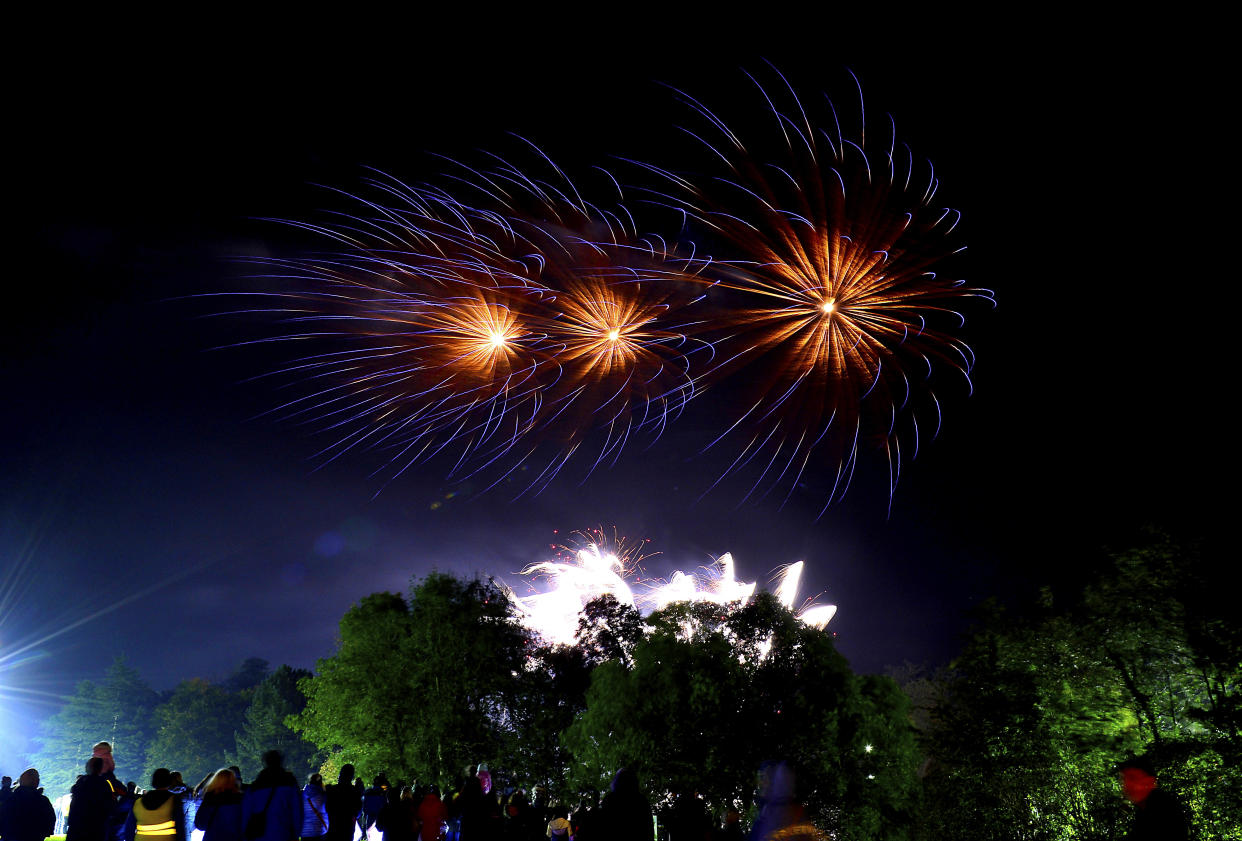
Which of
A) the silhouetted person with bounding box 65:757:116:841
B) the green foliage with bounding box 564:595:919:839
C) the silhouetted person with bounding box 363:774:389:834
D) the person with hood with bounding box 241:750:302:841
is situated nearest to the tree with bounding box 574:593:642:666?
the green foliage with bounding box 564:595:919:839

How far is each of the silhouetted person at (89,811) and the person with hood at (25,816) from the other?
723 millimetres

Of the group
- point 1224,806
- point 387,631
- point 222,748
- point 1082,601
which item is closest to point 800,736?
point 1082,601

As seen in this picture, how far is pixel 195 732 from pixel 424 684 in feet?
189

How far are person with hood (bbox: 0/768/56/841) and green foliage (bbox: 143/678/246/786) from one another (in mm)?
77793

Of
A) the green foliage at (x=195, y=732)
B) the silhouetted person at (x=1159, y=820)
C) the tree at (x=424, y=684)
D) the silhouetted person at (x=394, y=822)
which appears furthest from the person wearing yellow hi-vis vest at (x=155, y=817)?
the green foliage at (x=195, y=732)

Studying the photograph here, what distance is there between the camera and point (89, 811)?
9.66 m

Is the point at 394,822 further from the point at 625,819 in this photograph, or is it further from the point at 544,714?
the point at 544,714

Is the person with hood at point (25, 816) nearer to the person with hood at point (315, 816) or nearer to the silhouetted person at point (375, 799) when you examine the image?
the person with hood at point (315, 816)

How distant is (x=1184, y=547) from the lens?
25297mm

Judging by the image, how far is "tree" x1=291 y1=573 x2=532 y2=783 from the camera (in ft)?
115

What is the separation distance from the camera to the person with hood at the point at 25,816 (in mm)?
10211

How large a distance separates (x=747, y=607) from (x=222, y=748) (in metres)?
70.6

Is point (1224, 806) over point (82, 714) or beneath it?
beneath

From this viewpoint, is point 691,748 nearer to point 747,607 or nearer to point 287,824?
point 747,607
